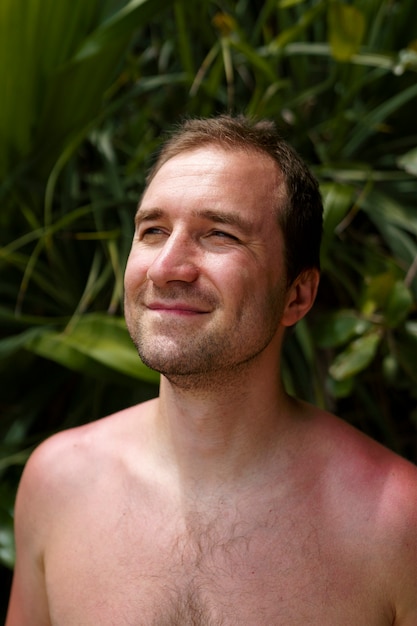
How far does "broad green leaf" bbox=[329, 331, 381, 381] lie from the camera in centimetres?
121

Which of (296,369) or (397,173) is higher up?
(397,173)

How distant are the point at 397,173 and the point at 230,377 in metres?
0.73

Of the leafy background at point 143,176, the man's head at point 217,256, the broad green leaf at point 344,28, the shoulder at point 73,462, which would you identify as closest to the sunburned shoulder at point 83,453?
the shoulder at point 73,462

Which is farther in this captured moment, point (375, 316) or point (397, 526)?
point (375, 316)

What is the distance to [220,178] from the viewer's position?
0.95m

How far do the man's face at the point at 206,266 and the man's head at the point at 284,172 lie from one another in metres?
0.02

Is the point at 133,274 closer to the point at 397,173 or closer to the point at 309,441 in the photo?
the point at 309,441

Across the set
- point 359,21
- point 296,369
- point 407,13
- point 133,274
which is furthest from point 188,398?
point 407,13

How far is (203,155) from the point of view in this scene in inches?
Answer: 38.8

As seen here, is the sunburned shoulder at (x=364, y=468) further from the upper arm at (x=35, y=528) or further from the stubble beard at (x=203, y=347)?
the upper arm at (x=35, y=528)

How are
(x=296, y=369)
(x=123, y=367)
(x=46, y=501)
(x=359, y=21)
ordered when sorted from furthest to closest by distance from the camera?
(x=296, y=369)
(x=359, y=21)
(x=123, y=367)
(x=46, y=501)

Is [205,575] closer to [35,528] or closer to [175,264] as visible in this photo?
[35,528]

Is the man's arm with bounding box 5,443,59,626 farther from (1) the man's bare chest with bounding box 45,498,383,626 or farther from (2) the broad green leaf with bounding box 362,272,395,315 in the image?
(2) the broad green leaf with bounding box 362,272,395,315

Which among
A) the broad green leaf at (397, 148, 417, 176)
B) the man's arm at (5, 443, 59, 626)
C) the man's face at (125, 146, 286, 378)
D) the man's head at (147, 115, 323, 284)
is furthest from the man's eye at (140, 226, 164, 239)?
the broad green leaf at (397, 148, 417, 176)
